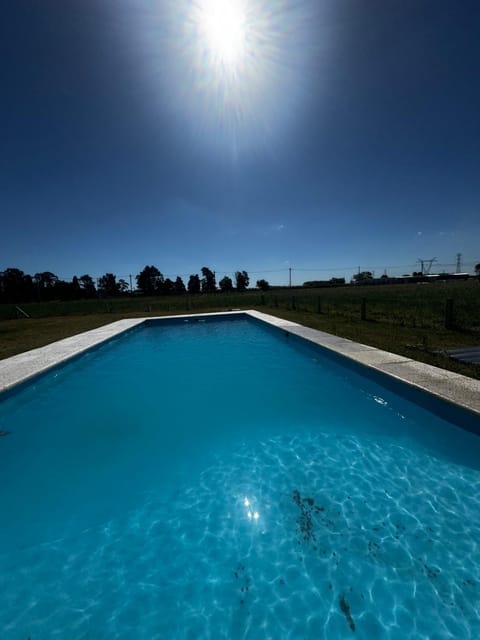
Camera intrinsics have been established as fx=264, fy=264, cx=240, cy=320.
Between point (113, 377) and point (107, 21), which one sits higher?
point (107, 21)

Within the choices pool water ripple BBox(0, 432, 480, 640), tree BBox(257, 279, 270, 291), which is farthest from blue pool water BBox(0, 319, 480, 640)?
tree BBox(257, 279, 270, 291)

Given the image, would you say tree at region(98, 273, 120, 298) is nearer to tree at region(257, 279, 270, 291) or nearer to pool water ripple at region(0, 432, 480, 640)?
tree at region(257, 279, 270, 291)

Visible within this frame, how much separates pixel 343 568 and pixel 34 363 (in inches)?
239

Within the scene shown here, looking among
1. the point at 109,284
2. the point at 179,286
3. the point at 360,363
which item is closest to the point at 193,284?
the point at 179,286

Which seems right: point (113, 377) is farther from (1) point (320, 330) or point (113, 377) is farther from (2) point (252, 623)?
(1) point (320, 330)

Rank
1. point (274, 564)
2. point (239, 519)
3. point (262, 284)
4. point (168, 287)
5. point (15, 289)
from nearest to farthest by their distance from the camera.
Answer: point (274, 564), point (239, 519), point (15, 289), point (168, 287), point (262, 284)

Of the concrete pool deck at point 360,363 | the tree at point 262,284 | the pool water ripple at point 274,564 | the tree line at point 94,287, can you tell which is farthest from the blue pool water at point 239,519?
the tree at point 262,284

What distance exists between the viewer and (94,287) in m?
65.4

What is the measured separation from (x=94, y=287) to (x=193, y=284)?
2454 cm

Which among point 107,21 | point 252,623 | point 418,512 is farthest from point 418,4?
point 252,623

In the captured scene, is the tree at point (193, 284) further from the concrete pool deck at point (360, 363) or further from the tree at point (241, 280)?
the concrete pool deck at point (360, 363)

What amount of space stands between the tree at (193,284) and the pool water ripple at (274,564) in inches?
2524

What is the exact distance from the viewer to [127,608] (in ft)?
5.42

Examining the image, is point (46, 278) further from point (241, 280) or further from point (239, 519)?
point (239, 519)
